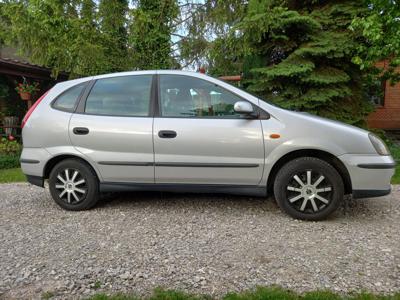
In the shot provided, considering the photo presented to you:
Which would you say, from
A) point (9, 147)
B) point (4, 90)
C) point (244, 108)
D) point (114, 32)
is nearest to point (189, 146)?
point (244, 108)

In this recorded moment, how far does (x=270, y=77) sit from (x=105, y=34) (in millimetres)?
4268

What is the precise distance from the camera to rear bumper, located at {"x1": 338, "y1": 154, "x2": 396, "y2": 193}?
4164 mm

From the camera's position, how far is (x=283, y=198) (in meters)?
4.39

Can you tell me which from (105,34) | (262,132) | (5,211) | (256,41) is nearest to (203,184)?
(262,132)

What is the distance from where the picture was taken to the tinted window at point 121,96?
470 centimetres

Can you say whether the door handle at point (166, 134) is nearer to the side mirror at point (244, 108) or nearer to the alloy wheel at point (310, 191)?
the side mirror at point (244, 108)

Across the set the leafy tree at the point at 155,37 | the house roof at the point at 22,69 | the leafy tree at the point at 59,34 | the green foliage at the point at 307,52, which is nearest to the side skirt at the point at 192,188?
the green foliage at the point at 307,52

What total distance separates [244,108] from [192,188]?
1.17 meters

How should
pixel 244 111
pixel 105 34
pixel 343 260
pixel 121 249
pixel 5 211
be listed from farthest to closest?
1. pixel 105 34
2. pixel 5 211
3. pixel 244 111
4. pixel 121 249
5. pixel 343 260

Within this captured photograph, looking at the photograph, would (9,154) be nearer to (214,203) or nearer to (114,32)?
(114,32)

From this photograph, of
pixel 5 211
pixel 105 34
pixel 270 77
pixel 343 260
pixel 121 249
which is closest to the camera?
pixel 343 260

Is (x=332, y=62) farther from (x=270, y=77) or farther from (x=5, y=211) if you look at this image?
(x=5, y=211)

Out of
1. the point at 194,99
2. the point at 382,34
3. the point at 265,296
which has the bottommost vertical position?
the point at 265,296

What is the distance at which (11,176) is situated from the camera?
8.02 metres
